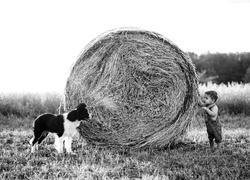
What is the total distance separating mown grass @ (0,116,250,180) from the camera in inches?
174

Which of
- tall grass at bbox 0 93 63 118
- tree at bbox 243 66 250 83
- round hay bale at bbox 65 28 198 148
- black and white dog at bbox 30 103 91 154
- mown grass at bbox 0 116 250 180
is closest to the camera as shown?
mown grass at bbox 0 116 250 180

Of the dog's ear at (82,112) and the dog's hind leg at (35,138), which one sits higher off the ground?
the dog's ear at (82,112)

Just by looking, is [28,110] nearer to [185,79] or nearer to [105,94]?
[105,94]

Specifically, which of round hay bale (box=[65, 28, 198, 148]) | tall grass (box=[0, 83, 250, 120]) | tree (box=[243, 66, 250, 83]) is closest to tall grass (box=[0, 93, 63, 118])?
tall grass (box=[0, 83, 250, 120])

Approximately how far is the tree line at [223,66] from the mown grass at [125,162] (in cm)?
1488

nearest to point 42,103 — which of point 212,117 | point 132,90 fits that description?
point 132,90

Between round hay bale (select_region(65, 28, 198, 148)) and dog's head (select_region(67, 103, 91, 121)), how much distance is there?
1.53ft

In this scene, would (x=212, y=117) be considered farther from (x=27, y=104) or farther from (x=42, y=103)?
(x=27, y=104)

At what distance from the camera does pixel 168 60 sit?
624cm

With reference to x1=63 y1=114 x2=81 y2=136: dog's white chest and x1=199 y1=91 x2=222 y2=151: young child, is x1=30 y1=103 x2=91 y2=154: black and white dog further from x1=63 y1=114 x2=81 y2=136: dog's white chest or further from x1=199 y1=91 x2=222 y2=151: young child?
x1=199 y1=91 x2=222 y2=151: young child

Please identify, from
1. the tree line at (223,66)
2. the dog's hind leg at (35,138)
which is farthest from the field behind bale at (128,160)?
the tree line at (223,66)

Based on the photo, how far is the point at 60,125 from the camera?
18.3 feet

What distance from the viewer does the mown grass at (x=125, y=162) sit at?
14.5 feet

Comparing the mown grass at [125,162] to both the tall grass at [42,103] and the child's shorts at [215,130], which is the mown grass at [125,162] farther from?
the tall grass at [42,103]
